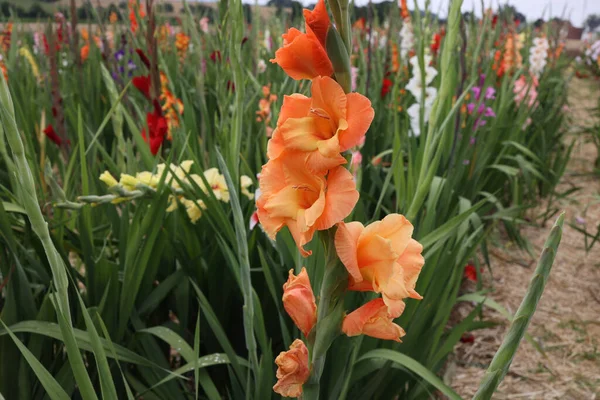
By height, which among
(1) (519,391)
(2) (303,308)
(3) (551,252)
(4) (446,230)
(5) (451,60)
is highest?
(5) (451,60)

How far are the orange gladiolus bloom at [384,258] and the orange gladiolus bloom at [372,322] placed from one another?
0.02m

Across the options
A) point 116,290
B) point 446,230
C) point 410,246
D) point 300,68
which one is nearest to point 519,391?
point 446,230

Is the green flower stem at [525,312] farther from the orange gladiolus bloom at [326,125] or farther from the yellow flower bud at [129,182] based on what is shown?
the yellow flower bud at [129,182]

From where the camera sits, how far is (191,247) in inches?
51.5

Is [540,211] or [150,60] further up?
[150,60]

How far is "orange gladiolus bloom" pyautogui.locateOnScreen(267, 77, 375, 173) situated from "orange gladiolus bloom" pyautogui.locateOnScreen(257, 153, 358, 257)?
0.05 feet

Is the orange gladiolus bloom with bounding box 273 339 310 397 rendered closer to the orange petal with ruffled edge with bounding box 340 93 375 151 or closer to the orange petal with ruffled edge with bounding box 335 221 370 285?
the orange petal with ruffled edge with bounding box 335 221 370 285

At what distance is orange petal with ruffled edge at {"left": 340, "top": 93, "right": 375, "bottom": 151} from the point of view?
1.51 ft

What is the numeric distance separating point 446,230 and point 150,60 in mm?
865

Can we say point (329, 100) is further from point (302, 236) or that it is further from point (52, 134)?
point (52, 134)

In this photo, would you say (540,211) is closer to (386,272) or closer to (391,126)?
(391,126)

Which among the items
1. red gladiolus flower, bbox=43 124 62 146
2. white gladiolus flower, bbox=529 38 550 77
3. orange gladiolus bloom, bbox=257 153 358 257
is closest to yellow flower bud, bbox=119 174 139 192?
red gladiolus flower, bbox=43 124 62 146

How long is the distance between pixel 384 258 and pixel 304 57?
0.63 feet

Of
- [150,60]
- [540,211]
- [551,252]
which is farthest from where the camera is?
[540,211]
